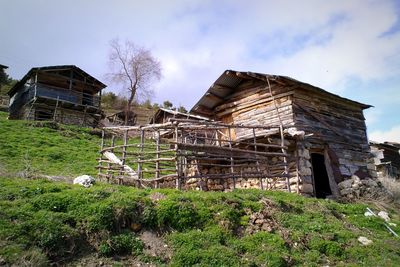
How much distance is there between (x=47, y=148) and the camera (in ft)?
61.1

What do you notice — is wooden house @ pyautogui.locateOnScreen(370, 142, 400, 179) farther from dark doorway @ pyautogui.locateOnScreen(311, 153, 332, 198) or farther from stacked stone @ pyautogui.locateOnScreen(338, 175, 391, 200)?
stacked stone @ pyautogui.locateOnScreen(338, 175, 391, 200)

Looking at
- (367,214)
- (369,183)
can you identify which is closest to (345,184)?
(369,183)

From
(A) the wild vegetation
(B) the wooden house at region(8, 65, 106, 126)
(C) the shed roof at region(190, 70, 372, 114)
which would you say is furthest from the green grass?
(B) the wooden house at region(8, 65, 106, 126)

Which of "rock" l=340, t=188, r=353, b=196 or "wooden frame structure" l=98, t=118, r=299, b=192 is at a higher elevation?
"wooden frame structure" l=98, t=118, r=299, b=192

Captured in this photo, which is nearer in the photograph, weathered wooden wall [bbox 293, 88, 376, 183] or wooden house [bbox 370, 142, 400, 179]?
weathered wooden wall [bbox 293, 88, 376, 183]

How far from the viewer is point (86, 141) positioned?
2255 cm

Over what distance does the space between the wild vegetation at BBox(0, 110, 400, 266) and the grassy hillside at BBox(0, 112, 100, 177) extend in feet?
16.5

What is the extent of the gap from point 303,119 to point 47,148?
42.3ft

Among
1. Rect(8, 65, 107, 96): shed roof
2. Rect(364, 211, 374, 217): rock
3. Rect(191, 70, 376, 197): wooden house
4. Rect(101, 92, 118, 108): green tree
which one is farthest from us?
Rect(101, 92, 118, 108): green tree

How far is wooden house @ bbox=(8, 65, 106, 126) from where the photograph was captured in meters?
28.7

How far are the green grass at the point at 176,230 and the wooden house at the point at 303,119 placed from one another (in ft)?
14.8

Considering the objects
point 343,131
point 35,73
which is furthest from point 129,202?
point 35,73

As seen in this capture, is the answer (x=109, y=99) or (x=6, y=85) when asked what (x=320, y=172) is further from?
(x=6, y=85)

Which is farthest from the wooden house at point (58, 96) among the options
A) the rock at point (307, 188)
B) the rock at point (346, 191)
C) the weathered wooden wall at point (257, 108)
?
the rock at point (346, 191)
